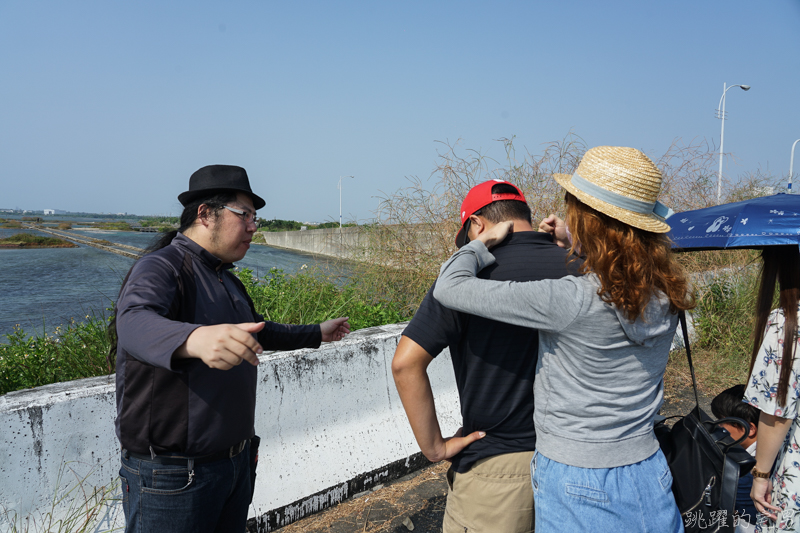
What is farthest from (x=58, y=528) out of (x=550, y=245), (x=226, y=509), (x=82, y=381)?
(x=550, y=245)

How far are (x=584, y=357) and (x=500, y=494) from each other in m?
0.68

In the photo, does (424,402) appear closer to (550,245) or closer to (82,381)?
(550,245)

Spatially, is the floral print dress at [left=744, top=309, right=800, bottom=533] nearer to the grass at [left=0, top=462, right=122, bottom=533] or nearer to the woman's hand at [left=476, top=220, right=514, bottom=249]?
the woman's hand at [left=476, top=220, right=514, bottom=249]

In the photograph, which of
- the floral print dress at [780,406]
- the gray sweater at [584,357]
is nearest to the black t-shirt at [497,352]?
the gray sweater at [584,357]

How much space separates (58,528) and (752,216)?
4.18 metres

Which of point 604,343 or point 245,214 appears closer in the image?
point 604,343

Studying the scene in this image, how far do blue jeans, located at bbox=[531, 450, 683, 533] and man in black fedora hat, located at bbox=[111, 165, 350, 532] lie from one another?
3.96ft

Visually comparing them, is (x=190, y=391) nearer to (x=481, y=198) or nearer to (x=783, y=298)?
(x=481, y=198)

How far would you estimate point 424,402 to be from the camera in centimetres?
193

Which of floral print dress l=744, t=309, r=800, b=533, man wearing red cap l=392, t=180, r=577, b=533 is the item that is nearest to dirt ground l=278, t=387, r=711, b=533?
man wearing red cap l=392, t=180, r=577, b=533

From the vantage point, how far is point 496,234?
1.94m

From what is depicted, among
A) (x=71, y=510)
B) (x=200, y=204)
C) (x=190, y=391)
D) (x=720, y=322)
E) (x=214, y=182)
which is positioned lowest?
(x=71, y=510)

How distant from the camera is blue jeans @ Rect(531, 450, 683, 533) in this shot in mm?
1614

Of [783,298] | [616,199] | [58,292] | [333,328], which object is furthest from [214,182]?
[58,292]
